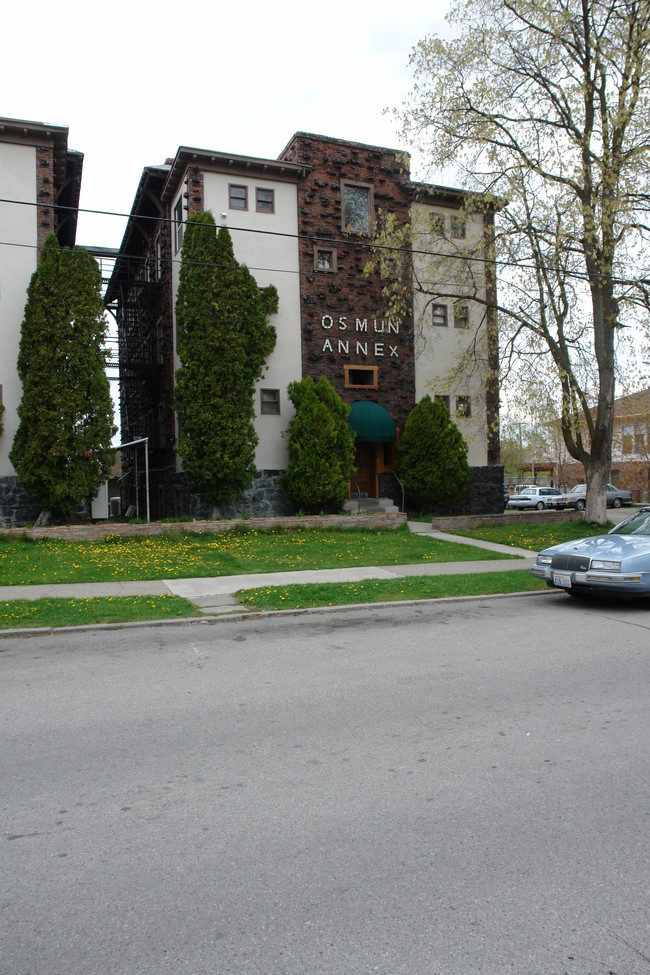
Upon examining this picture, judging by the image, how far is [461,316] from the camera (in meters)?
25.3

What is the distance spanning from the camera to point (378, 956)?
2727mm

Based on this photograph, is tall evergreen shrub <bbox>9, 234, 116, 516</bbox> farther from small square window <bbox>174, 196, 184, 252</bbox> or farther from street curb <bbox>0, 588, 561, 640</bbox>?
street curb <bbox>0, 588, 561, 640</bbox>

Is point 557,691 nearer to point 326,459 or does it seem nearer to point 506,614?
point 506,614

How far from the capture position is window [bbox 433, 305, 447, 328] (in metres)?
26.0

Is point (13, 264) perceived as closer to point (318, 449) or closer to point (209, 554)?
point (318, 449)

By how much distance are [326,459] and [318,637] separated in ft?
44.7

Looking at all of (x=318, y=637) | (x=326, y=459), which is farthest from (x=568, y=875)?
(x=326, y=459)

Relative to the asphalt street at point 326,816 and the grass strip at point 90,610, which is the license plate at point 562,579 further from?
the grass strip at point 90,610

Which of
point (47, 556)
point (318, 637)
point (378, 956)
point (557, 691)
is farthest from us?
point (47, 556)

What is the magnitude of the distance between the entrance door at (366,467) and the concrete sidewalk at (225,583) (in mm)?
→ 10171

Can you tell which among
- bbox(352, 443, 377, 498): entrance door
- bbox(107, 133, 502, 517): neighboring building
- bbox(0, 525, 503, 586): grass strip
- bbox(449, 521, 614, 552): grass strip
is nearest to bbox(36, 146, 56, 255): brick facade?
bbox(107, 133, 502, 517): neighboring building

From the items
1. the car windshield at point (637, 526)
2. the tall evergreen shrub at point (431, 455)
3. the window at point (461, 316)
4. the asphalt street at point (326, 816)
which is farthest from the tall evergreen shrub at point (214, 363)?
the asphalt street at point (326, 816)

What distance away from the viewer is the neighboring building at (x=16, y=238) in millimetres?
19875

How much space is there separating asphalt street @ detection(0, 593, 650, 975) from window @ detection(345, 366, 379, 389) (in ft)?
57.5
